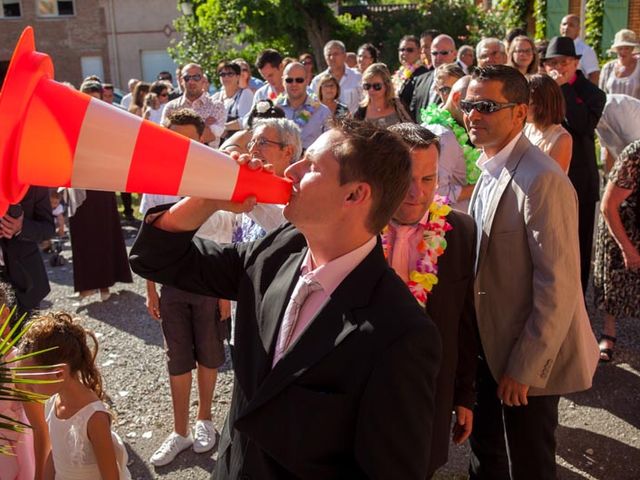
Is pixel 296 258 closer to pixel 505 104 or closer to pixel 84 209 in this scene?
pixel 505 104

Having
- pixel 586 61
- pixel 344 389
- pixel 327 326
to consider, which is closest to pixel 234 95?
pixel 586 61

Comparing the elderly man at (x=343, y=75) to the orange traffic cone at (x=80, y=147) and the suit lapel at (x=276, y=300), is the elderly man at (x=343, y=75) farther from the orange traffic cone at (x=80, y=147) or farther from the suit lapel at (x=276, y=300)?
the orange traffic cone at (x=80, y=147)

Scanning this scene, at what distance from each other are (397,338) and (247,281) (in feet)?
2.13

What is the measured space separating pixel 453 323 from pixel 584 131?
3658 millimetres

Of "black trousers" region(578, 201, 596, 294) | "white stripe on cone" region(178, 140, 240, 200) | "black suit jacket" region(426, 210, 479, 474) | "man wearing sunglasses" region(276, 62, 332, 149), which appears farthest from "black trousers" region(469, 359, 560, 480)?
"man wearing sunglasses" region(276, 62, 332, 149)

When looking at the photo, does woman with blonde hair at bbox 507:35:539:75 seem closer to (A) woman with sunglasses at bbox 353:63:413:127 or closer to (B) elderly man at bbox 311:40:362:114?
(A) woman with sunglasses at bbox 353:63:413:127

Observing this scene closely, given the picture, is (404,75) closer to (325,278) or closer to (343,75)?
(343,75)

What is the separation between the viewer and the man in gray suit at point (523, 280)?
115 inches

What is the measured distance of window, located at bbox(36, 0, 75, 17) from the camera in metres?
31.2

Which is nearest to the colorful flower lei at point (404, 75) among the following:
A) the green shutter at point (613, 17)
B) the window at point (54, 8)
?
the green shutter at point (613, 17)

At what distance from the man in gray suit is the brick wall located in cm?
3074

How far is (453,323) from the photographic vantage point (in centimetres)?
286

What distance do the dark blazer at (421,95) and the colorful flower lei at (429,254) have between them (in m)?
4.67

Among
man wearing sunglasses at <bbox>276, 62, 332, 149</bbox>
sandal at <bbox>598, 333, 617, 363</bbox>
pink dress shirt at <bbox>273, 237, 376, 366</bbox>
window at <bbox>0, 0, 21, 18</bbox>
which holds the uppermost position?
window at <bbox>0, 0, 21, 18</bbox>
